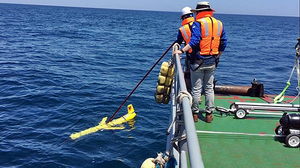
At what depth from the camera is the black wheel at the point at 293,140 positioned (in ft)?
15.9

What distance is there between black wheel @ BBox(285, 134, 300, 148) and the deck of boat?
0.07 meters

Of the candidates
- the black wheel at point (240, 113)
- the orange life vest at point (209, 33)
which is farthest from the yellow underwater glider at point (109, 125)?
the orange life vest at point (209, 33)

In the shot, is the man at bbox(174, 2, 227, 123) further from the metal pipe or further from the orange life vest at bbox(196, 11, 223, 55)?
the metal pipe

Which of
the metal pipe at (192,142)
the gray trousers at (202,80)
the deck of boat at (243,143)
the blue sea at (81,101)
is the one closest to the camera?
the metal pipe at (192,142)

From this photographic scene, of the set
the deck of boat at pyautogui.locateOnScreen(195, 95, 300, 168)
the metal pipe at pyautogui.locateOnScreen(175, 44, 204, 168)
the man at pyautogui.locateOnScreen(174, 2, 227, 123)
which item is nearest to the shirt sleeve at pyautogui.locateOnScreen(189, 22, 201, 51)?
the man at pyautogui.locateOnScreen(174, 2, 227, 123)

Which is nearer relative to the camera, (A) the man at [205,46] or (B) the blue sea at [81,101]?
(A) the man at [205,46]

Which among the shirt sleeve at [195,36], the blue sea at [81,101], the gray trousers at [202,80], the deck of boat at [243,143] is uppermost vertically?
the shirt sleeve at [195,36]

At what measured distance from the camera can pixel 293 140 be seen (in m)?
4.87

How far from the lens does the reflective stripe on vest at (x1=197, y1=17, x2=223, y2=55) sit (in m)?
4.75

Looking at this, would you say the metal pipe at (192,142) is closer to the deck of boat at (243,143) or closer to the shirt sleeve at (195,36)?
the deck of boat at (243,143)

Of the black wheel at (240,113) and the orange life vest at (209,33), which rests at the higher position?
the orange life vest at (209,33)

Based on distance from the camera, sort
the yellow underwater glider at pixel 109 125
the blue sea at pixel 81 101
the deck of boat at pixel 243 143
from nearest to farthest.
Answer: the deck of boat at pixel 243 143
the blue sea at pixel 81 101
the yellow underwater glider at pixel 109 125

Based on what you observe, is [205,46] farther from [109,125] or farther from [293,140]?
[109,125]

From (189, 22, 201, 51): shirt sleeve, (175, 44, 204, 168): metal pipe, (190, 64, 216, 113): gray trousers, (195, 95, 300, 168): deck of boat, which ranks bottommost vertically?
(195, 95, 300, 168): deck of boat
